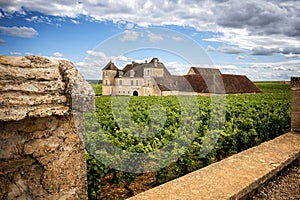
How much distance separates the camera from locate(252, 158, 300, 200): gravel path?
407cm

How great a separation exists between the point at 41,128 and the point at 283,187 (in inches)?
158

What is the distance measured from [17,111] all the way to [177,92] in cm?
3453

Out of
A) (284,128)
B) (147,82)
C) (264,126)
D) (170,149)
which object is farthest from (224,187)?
(147,82)

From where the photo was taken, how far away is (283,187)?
173 inches

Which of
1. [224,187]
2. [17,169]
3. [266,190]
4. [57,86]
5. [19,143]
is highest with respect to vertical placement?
[57,86]

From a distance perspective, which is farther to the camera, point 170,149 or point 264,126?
point 264,126

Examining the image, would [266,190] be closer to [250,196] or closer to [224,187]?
[250,196]

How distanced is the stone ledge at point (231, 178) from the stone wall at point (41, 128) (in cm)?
123

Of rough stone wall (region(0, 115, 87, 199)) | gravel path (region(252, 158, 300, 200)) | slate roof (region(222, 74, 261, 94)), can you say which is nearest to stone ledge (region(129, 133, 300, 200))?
gravel path (region(252, 158, 300, 200))

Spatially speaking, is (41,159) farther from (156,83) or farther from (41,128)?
(156,83)

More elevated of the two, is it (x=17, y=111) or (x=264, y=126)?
(x=17, y=111)

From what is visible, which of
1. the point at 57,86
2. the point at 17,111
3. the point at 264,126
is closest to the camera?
the point at 17,111

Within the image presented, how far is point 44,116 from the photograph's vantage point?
1891 millimetres

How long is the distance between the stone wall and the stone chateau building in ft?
85.8
